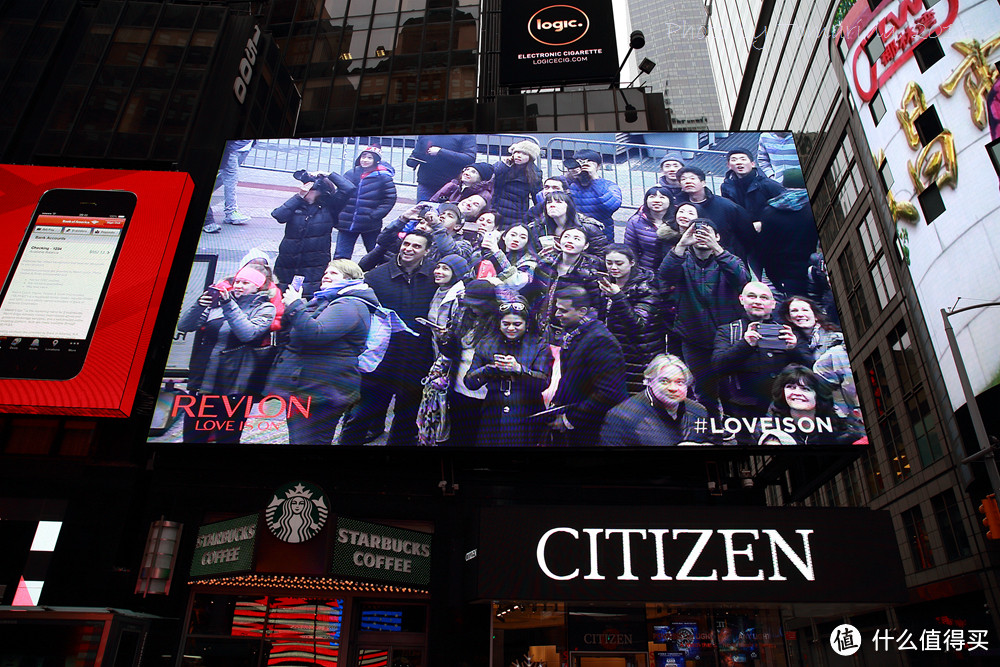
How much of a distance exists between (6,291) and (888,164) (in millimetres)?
37321

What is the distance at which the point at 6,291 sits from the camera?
58.7 ft

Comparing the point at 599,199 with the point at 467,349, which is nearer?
the point at 467,349

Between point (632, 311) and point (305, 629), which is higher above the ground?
point (632, 311)

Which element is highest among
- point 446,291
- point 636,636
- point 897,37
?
point 897,37

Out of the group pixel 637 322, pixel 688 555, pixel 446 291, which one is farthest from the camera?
pixel 446 291

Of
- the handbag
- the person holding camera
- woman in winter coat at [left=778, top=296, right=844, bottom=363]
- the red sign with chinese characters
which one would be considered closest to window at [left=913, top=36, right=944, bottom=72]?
the red sign with chinese characters

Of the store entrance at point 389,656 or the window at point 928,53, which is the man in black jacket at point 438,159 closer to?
the store entrance at point 389,656

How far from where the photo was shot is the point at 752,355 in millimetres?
16453

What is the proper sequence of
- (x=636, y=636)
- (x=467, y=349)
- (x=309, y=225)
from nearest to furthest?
(x=636, y=636) → (x=467, y=349) → (x=309, y=225)

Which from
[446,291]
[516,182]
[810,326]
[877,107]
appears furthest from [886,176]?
[446,291]

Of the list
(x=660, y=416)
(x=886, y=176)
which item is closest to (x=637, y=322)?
(x=660, y=416)

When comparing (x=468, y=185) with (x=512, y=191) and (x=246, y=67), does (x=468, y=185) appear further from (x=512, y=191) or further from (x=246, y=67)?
(x=246, y=67)

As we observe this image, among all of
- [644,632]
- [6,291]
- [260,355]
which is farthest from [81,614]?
[644,632]

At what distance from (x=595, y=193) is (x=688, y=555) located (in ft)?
34.1
